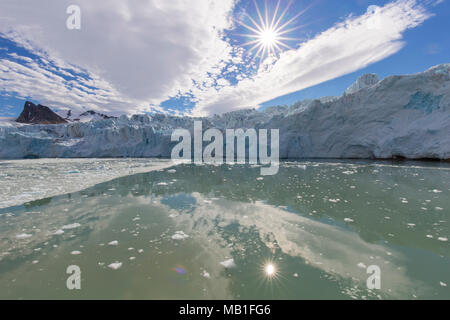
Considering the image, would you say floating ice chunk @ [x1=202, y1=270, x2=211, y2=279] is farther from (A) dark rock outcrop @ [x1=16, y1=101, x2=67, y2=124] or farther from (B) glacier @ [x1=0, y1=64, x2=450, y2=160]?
(A) dark rock outcrop @ [x1=16, y1=101, x2=67, y2=124]

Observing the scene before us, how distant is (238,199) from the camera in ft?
14.7

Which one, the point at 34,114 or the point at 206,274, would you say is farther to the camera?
the point at 34,114

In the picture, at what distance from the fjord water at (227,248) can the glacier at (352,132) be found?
41.8 ft

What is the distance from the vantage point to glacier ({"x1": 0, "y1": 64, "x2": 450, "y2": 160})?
1317 cm

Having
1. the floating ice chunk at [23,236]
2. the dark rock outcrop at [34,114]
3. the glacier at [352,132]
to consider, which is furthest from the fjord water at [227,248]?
the dark rock outcrop at [34,114]

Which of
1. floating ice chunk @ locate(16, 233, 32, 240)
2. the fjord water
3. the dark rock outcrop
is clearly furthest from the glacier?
the dark rock outcrop

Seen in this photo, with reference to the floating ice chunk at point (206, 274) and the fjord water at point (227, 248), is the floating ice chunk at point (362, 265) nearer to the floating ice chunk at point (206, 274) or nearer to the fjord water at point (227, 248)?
the fjord water at point (227, 248)

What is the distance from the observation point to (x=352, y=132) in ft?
55.0

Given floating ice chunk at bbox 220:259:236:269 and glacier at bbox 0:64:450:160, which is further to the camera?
glacier at bbox 0:64:450:160

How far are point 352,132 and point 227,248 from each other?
18.5 metres

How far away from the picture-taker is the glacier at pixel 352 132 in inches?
519

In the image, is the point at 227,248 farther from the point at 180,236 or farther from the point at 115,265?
the point at 115,265

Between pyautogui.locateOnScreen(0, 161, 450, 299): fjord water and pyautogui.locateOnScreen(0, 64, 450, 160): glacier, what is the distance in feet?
41.8

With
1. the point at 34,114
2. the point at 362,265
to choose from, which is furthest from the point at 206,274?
the point at 34,114
